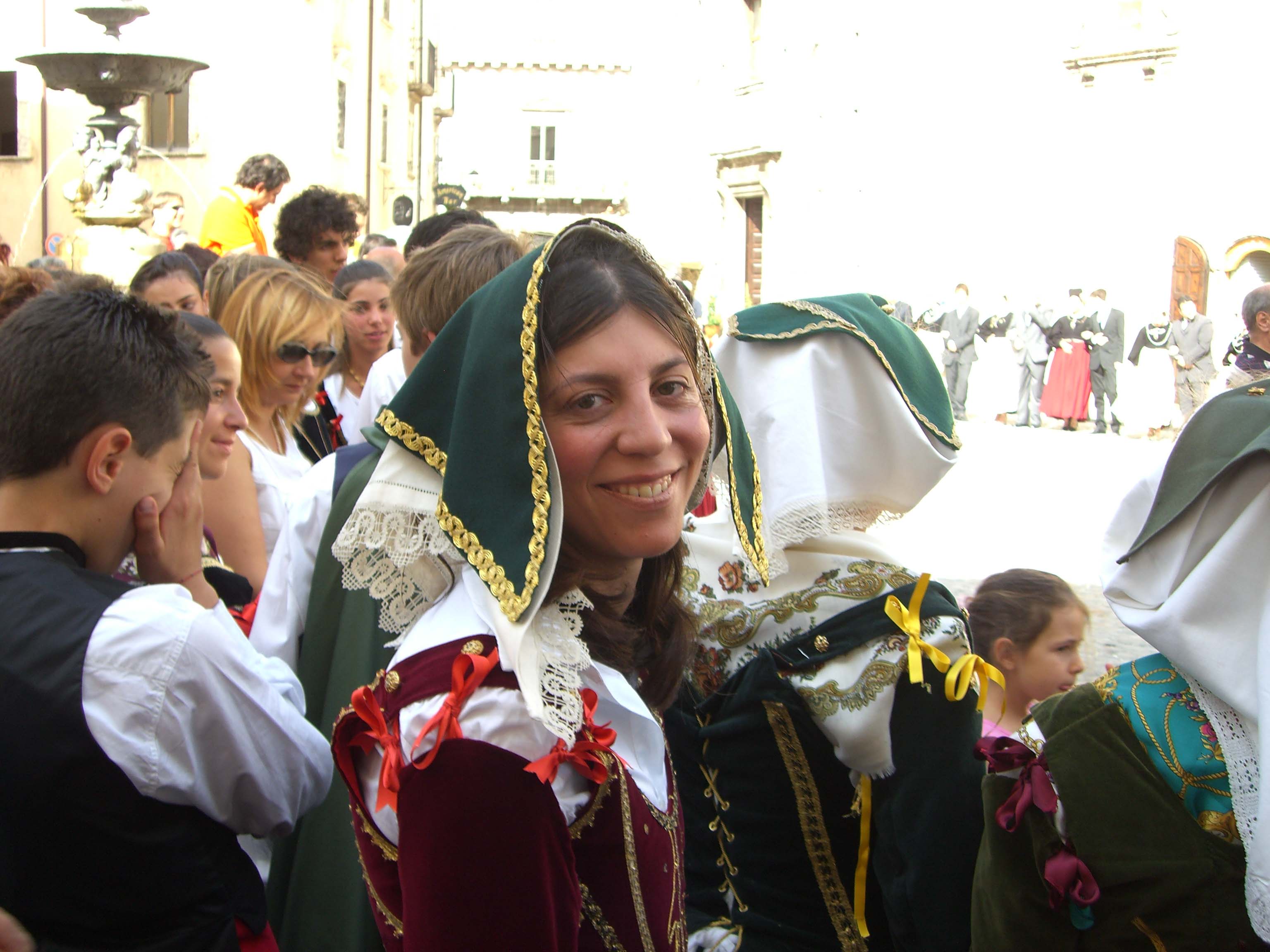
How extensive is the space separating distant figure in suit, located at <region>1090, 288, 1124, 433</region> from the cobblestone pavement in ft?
4.05

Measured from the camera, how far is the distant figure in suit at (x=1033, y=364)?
18.0 meters

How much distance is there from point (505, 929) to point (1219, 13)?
22.4 metres

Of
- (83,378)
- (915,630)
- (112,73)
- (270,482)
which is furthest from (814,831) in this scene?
(112,73)

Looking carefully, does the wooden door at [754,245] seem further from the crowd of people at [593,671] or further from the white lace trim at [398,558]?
the white lace trim at [398,558]

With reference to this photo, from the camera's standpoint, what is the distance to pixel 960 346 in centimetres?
1938

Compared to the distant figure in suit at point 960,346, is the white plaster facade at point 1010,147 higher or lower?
higher

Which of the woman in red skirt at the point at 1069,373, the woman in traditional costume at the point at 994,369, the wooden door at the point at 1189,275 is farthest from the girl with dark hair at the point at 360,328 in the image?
the wooden door at the point at 1189,275

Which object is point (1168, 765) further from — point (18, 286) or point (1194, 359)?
point (1194, 359)

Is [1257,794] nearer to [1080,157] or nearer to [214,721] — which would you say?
[214,721]

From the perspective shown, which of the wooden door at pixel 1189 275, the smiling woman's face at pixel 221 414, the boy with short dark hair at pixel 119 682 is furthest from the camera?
the wooden door at pixel 1189 275

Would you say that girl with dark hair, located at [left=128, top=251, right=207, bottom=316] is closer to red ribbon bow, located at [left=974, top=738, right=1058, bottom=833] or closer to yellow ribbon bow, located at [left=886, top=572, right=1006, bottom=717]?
yellow ribbon bow, located at [left=886, top=572, right=1006, bottom=717]

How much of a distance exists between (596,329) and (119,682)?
0.86 m

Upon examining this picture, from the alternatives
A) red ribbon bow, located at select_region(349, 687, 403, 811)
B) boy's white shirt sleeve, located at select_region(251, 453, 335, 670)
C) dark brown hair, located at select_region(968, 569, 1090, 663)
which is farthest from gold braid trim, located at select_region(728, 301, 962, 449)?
dark brown hair, located at select_region(968, 569, 1090, 663)

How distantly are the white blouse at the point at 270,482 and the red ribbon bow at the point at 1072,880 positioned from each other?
7.18 ft
